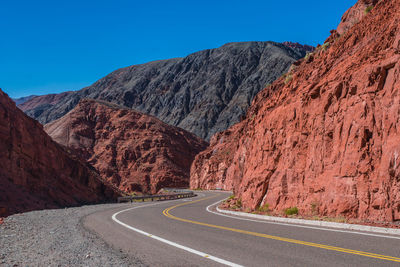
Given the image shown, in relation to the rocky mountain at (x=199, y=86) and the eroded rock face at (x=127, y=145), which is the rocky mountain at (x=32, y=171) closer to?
the eroded rock face at (x=127, y=145)

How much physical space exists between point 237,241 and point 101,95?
6395 inches

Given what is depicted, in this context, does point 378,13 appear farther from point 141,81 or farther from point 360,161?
point 141,81

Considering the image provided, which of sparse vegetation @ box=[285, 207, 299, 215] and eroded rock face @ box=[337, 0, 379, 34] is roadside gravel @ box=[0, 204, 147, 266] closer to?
sparse vegetation @ box=[285, 207, 299, 215]

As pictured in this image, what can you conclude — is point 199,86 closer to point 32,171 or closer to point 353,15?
point 32,171

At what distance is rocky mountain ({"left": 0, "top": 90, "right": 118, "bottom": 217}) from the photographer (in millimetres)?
22234

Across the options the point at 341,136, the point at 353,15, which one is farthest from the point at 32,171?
the point at 353,15

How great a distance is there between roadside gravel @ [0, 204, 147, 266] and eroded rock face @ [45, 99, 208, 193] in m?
54.3

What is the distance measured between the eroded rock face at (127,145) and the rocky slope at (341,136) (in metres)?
50.1

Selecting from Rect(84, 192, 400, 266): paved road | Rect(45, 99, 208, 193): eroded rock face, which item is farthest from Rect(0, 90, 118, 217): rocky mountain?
Rect(45, 99, 208, 193): eroded rock face

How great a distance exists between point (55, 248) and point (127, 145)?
68.0 metres

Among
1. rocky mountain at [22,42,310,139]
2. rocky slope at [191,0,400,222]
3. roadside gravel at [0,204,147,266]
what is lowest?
roadside gravel at [0,204,147,266]

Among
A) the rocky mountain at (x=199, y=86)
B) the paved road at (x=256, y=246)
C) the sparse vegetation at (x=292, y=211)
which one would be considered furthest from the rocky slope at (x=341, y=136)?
the rocky mountain at (x=199, y=86)

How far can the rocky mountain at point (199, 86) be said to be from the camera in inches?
4751

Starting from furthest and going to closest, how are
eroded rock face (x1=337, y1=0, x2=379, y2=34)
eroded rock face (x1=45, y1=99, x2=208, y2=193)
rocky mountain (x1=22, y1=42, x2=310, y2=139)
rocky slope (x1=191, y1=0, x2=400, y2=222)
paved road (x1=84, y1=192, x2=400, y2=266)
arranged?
rocky mountain (x1=22, y1=42, x2=310, y2=139) < eroded rock face (x1=45, y1=99, x2=208, y2=193) < eroded rock face (x1=337, y1=0, x2=379, y2=34) < rocky slope (x1=191, y1=0, x2=400, y2=222) < paved road (x1=84, y1=192, x2=400, y2=266)
